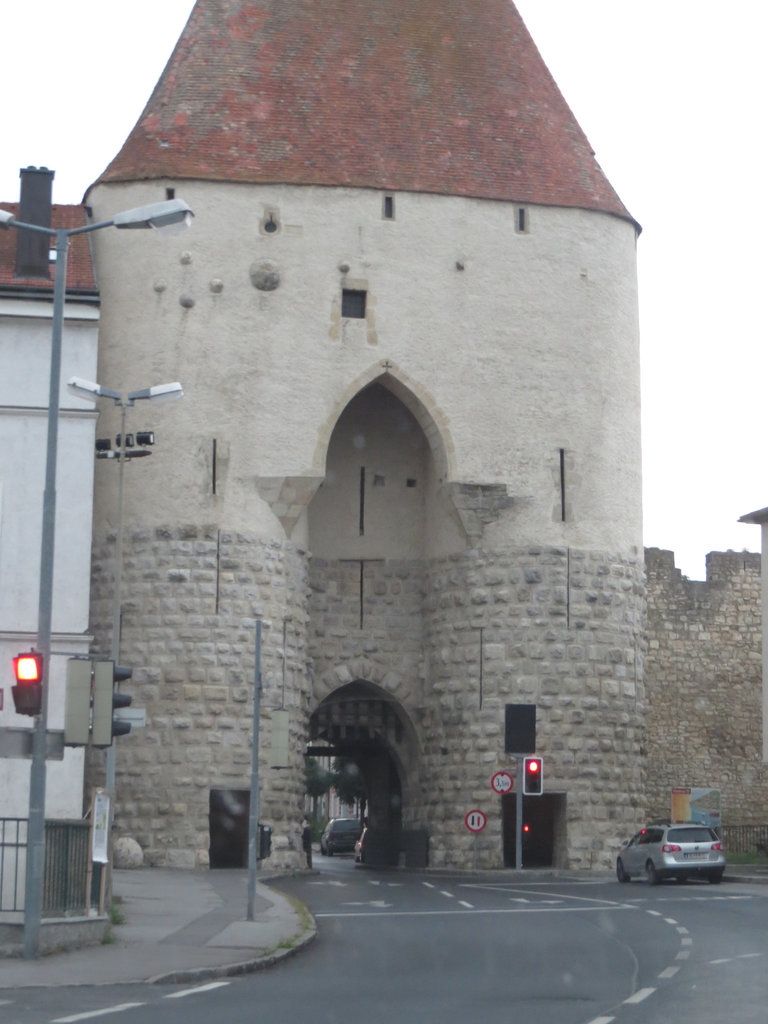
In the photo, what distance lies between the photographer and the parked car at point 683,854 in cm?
3036

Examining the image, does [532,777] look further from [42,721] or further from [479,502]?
[42,721]

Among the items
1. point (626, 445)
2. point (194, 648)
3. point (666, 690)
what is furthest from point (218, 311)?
point (666, 690)

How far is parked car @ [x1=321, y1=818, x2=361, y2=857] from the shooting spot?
2274 inches

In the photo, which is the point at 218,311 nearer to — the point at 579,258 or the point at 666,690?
the point at 579,258

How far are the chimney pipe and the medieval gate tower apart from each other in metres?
1.40

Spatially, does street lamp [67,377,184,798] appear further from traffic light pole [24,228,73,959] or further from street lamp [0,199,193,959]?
traffic light pole [24,228,73,959]

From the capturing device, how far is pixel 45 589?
1706cm

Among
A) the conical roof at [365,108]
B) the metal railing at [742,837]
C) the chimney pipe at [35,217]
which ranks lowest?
the metal railing at [742,837]

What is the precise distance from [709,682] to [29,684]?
1295 inches

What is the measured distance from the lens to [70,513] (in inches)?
1293

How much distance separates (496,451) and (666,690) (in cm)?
1325

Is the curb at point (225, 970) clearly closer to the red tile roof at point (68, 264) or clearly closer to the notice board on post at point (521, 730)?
the notice board on post at point (521, 730)

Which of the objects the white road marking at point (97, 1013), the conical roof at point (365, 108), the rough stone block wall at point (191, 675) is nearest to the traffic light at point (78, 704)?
the white road marking at point (97, 1013)

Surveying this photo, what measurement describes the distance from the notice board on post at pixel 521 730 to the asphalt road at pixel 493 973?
929 cm
